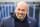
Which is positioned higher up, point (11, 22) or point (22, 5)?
point (22, 5)

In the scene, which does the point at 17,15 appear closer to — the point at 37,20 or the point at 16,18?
the point at 16,18

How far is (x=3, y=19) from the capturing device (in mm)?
1514

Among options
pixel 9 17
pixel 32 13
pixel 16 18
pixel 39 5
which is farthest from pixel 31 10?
pixel 9 17

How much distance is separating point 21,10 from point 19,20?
17 cm

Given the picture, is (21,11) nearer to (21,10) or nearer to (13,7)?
(21,10)

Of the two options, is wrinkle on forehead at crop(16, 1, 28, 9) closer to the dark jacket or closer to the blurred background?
the blurred background

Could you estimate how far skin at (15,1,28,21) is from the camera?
4.71 ft

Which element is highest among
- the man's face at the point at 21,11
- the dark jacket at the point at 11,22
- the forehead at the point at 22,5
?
the forehead at the point at 22,5

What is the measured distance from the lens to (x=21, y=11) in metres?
1.43

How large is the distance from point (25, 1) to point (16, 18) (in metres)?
0.32

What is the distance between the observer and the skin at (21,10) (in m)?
1.44

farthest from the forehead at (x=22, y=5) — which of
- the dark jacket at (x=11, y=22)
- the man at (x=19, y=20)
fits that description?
the dark jacket at (x=11, y=22)

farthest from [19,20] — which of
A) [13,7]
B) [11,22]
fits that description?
[13,7]

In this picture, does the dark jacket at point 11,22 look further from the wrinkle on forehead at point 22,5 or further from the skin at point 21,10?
the wrinkle on forehead at point 22,5
